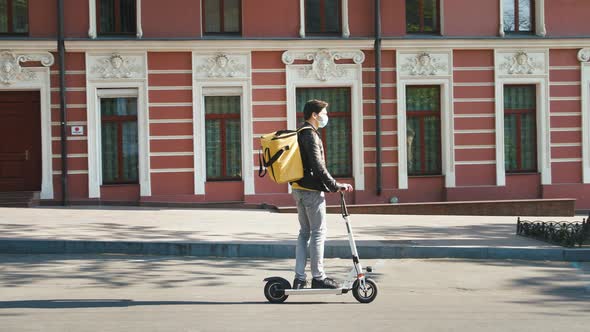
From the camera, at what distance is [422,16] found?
24.5 meters

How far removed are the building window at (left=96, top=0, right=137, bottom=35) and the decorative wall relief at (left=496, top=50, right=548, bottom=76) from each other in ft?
30.4

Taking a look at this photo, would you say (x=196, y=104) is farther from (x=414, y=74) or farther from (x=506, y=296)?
(x=506, y=296)

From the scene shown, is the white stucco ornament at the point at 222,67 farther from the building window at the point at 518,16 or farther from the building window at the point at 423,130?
the building window at the point at 518,16

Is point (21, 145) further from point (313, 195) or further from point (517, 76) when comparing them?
point (313, 195)

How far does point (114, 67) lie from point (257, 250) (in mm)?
10174

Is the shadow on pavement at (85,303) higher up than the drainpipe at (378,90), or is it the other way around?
the drainpipe at (378,90)

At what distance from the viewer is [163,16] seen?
23125mm

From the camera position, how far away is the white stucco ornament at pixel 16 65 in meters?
22.5

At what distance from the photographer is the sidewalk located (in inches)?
549

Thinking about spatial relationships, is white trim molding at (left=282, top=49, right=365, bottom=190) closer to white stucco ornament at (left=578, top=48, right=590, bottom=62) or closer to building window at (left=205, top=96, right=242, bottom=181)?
building window at (left=205, top=96, right=242, bottom=181)

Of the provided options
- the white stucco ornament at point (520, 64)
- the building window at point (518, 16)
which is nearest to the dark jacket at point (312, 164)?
the white stucco ornament at point (520, 64)

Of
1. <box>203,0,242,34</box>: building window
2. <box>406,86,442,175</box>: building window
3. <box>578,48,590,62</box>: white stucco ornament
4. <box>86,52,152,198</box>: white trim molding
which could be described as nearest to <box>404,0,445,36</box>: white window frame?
<box>406,86,442,175</box>: building window

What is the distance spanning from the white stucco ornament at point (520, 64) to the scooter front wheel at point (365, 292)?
1574cm

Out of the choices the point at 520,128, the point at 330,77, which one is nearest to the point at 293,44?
the point at 330,77
